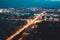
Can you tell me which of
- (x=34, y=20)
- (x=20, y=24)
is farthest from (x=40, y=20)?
(x=20, y=24)

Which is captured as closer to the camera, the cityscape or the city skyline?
the cityscape

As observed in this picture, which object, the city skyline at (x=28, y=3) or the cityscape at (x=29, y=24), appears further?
the city skyline at (x=28, y=3)

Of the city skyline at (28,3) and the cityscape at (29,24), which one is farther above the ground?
the city skyline at (28,3)

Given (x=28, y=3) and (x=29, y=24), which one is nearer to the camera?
(x=29, y=24)

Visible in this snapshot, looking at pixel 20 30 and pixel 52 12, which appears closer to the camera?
pixel 20 30

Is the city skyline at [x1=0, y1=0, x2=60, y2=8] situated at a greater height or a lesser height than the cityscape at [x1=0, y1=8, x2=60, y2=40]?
greater

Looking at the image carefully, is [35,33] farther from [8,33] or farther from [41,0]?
[41,0]

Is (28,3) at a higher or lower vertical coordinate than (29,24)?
higher

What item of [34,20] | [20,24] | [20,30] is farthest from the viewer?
[34,20]
